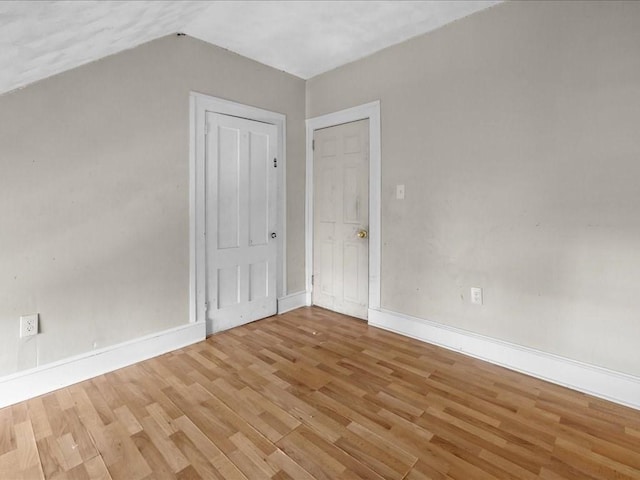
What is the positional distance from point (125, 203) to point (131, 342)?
3.40 feet

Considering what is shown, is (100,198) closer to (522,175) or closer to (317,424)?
(317,424)

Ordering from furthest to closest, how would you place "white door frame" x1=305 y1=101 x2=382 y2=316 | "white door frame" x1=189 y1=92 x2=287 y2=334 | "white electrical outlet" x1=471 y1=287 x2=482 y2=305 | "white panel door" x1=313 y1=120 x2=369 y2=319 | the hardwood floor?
"white panel door" x1=313 y1=120 x2=369 y2=319, "white door frame" x1=305 y1=101 x2=382 y2=316, "white door frame" x1=189 y1=92 x2=287 y2=334, "white electrical outlet" x1=471 y1=287 x2=482 y2=305, the hardwood floor

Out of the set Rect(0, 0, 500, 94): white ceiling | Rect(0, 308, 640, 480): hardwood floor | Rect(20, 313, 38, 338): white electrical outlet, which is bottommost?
Rect(0, 308, 640, 480): hardwood floor

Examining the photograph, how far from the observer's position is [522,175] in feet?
7.39

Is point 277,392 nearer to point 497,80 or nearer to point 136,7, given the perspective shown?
point 136,7

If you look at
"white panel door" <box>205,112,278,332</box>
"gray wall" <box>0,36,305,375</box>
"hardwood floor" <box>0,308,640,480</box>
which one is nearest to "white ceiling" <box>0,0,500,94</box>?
"gray wall" <box>0,36,305,375</box>

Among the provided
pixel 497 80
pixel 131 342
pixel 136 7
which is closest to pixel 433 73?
pixel 497 80

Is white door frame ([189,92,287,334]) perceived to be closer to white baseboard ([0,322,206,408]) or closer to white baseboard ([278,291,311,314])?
white baseboard ([0,322,206,408])

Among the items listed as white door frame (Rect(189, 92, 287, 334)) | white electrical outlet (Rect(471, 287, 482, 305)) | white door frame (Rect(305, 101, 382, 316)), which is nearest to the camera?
white electrical outlet (Rect(471, 287, 482, 305))

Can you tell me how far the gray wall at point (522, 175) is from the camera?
6.30ft

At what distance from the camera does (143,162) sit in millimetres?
2428

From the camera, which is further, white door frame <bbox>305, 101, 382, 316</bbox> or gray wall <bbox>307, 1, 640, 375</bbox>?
white door frame <bbox>305, 101, 382, 316</bbox>

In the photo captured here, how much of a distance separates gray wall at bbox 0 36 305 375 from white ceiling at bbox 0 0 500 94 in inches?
7.0

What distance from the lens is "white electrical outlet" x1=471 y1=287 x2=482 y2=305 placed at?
248cm
